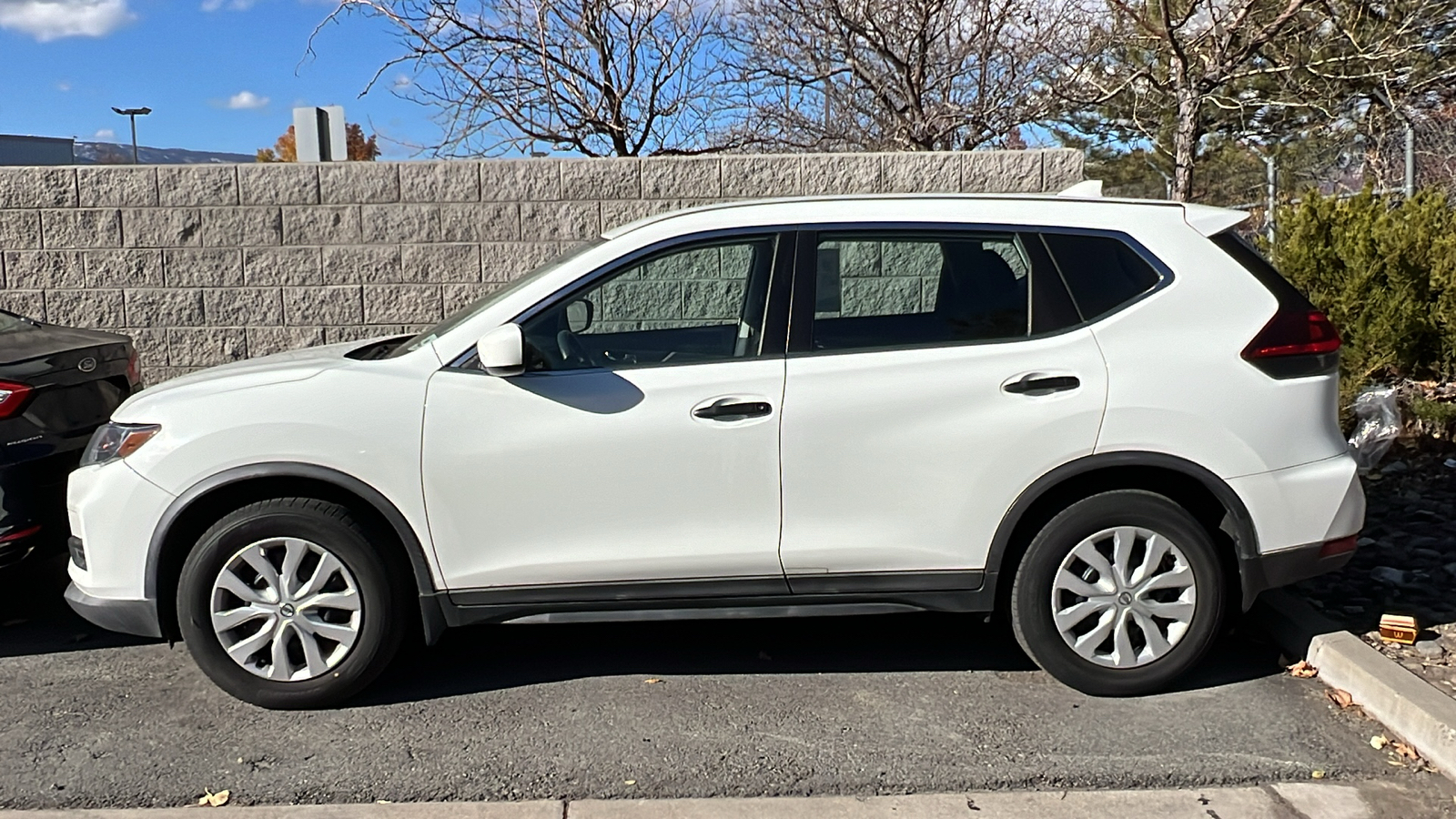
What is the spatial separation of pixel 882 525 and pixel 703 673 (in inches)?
38.4

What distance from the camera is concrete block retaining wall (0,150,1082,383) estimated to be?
830cm

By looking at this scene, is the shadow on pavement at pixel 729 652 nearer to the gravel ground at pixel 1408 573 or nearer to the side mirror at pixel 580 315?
the gravel ground at pixel 1408 573

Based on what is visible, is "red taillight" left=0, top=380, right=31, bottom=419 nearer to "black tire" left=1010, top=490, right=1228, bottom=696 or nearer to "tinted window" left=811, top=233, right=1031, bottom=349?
"tinted window" left=811, top=233, right=1031, bottom=349

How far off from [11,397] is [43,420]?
0.16 metres

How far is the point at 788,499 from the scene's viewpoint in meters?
3.95

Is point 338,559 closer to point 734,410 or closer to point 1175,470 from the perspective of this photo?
point 734,410

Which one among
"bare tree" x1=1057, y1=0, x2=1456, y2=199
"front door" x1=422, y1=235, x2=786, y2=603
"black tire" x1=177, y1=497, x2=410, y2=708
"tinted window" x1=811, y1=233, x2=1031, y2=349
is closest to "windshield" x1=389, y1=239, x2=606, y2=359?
"front door" x1=422, y1=235, x2=786, y2=603

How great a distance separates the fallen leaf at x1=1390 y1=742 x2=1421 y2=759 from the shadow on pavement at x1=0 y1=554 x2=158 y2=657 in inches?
187

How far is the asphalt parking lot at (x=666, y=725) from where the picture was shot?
3.53 meters

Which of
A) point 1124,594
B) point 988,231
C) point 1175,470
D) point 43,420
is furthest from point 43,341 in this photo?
point 1175,470

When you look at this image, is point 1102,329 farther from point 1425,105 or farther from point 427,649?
point 1425,105

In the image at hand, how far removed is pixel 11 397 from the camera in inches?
184

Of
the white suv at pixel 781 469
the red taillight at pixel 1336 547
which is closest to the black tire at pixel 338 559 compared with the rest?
the white suv at pixel 781 469

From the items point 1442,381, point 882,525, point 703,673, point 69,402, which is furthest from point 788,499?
point 1442,381
